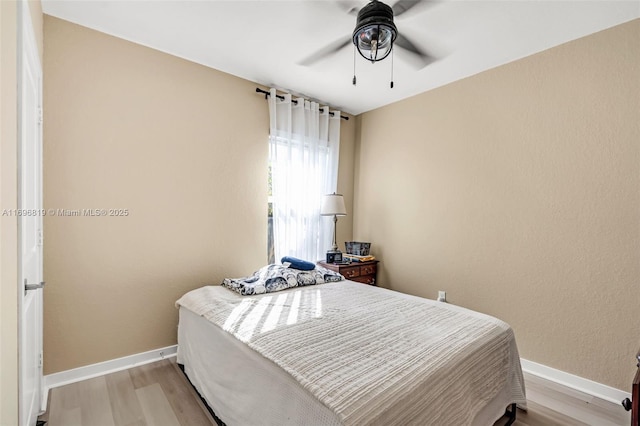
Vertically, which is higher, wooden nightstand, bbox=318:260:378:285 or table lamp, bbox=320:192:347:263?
table lamp, bbox=320:192:347:263

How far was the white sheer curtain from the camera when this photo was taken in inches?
132

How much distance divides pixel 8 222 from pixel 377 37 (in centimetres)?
188

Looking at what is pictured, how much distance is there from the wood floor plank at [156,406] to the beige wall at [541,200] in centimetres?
250

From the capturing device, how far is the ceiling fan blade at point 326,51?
2311mm

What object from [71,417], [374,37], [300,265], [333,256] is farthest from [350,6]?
[71,417]

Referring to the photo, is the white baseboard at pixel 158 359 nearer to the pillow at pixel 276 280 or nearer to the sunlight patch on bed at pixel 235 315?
the pillow at pixel 276 280

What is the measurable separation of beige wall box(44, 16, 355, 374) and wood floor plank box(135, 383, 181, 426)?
48cm

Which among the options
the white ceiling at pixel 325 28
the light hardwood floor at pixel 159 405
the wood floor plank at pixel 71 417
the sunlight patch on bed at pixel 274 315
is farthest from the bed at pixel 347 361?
the white ceiling at pixel 325 28

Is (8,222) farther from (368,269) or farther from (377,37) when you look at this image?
(368,269)

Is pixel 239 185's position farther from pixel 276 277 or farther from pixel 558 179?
pixel 558 179

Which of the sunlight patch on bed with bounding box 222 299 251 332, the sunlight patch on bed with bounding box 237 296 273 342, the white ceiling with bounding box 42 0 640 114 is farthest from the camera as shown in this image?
the white ceiling with bounding box 42 0 640 114

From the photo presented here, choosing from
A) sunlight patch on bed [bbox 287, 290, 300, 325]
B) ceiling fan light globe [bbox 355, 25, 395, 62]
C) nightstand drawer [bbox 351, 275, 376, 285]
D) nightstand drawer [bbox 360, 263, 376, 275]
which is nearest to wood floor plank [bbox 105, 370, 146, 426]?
sunlight patch on bed [bbox 287, 290, 300, 325]

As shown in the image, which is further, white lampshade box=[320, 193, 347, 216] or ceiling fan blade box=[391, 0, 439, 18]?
white lampshade box=[320, 193, 347, 216]

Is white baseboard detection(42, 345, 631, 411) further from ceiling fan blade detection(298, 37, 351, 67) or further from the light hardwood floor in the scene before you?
ceiling fan blade detection(298, 37, 351, 67)
